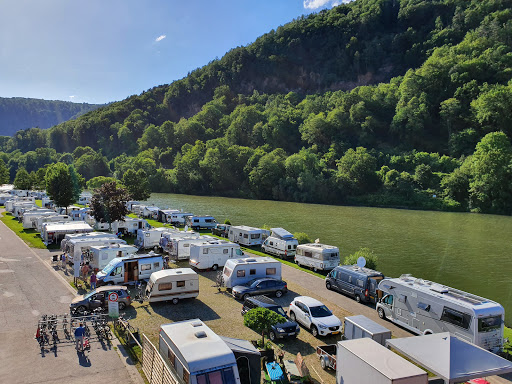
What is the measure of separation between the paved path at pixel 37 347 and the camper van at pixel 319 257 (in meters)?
15.2

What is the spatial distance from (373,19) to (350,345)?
164692 millimetres

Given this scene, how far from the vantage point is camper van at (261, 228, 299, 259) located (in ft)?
98.3

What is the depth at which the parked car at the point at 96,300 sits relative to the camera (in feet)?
52.4

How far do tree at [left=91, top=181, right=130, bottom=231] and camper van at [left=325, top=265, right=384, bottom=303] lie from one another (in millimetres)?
21778

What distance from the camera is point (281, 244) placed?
99.7ft

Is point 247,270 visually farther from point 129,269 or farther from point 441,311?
point 441,311

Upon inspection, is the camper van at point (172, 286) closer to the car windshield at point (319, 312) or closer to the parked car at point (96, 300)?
the parked car at point (96, 300)

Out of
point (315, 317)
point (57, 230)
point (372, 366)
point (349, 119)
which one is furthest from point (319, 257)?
point (349, 119)

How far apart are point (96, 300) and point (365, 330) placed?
11263 millimetres

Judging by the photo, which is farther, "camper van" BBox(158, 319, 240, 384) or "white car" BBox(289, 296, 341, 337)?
"white car" BBox(289, 296, 341, 337)

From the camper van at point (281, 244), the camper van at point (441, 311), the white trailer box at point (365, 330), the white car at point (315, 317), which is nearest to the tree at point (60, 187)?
the camper van at point (281, 244)

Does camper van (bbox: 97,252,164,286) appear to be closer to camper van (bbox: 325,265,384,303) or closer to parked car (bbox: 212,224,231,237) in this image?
camper van (bbox: 325,265,384,303)

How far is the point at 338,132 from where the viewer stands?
4131 inches

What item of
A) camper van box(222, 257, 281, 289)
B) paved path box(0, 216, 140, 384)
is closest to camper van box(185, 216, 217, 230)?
paved path box(0, 216, 140, 384)
